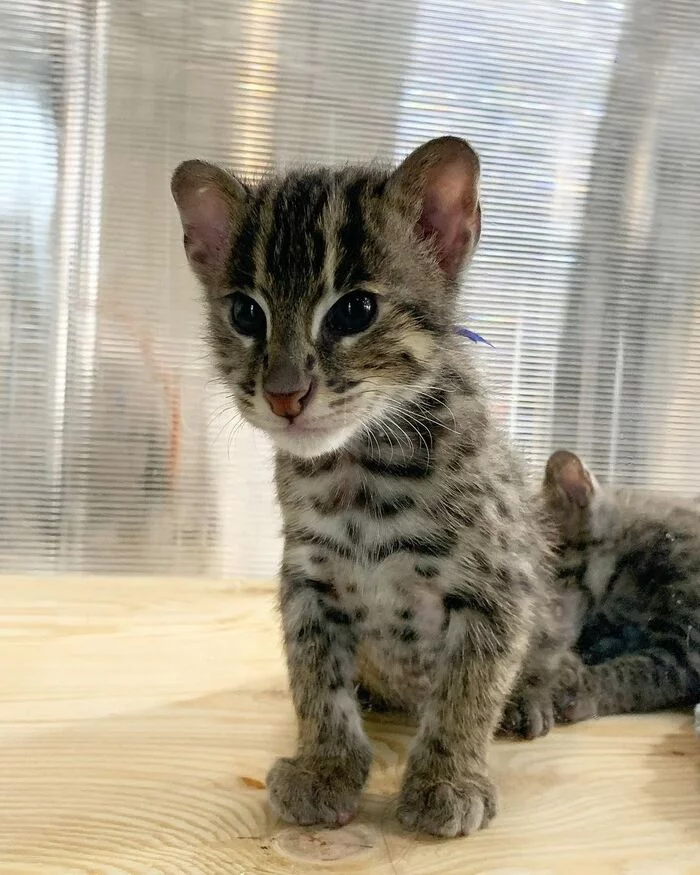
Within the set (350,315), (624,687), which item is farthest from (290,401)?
(624,687)

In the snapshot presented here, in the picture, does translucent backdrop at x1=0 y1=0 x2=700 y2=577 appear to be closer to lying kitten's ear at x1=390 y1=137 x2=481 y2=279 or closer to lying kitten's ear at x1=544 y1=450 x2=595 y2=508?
lying kitten's ear at x1=544 y1=450 x2=595 y2=508

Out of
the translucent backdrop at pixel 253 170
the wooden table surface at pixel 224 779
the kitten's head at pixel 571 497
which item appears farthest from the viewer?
the translucent backdrop at pixel 253 170

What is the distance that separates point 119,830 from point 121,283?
1.20 m

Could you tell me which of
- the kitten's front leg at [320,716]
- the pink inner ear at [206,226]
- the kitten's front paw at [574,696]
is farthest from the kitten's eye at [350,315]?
the kitten's front paw at [574,696]

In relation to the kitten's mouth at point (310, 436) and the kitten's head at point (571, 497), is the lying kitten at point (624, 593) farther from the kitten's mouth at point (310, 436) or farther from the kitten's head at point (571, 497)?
the kitten's mouth at point (310, 436)

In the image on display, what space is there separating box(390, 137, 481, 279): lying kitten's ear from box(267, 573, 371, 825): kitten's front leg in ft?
1.54

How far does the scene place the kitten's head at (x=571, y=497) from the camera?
1.54 m

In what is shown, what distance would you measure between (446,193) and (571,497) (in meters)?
0.73

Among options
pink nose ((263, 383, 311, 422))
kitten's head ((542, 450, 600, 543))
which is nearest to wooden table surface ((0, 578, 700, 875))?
kitten's head ((542, 450, 600, 543))

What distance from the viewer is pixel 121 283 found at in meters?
1.81

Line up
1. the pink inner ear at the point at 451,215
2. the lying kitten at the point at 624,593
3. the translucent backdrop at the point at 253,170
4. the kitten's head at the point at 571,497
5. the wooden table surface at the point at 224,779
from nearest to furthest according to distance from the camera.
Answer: the wooden table surface at the point at 224,779 < the pink inner ear at the point at 451,215 < the lying kitten at the point at 624,593 < the kitten's head at the point at 571,497 < the translucent backdrop at the point at 253,170

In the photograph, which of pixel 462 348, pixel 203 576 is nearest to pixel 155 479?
pixel 203 576

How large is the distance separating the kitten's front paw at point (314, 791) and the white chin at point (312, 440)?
0.38m

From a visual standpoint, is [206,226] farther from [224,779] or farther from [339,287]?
[224,779]
